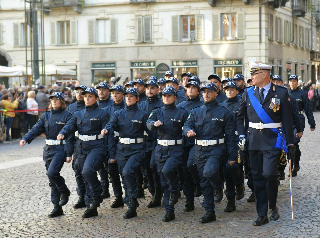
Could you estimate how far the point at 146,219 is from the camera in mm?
8656

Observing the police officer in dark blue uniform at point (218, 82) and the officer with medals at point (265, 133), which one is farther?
the police officer in dark blue uniform at point (218, 82)

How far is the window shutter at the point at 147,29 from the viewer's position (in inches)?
1494

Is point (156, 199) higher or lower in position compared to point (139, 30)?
lower

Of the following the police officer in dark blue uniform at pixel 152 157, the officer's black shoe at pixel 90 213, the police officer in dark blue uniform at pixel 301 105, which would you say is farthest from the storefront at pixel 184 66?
the officer's black shoe at pixel 90 213

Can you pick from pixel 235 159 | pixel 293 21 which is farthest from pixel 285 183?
pixel 293 21

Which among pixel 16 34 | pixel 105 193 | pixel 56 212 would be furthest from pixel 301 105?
pixel 16 34

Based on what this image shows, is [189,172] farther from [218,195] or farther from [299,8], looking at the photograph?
[299,8]

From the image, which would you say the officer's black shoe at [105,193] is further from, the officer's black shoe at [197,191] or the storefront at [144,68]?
the storefront at [144,68]

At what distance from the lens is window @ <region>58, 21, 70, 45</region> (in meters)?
39.4

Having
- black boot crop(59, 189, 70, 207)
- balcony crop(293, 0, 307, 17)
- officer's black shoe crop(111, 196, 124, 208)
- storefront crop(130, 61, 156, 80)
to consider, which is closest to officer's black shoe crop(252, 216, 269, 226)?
officer's black shoe crop(111, 196, 124, 208)

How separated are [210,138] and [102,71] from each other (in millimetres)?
30840

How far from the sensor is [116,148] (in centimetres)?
939

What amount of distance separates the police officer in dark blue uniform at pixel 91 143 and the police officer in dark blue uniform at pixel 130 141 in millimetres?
275

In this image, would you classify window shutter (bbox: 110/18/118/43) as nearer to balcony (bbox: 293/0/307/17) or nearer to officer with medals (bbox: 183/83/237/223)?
balcony (bbox: 293/0/307/17)
